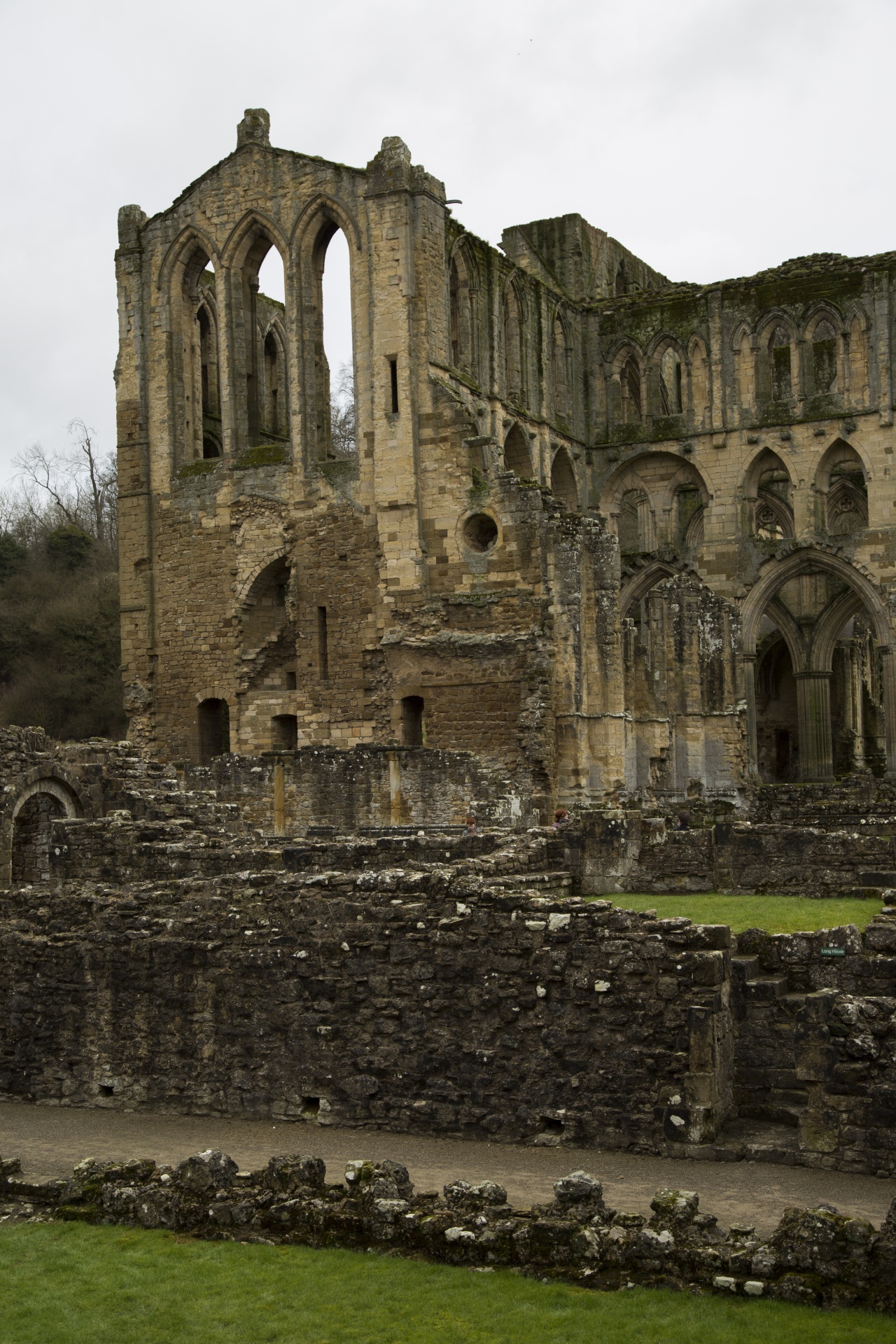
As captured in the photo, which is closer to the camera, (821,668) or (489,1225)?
(489,1225)

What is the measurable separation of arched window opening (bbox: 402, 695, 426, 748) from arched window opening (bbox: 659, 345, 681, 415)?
12759mm

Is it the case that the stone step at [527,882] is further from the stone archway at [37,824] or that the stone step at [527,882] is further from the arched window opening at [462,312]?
the arched window opening at [462,312]

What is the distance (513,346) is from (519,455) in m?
2.34

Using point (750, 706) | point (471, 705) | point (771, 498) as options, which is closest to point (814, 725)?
point (750, 706)

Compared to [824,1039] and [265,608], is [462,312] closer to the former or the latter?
[265,608]

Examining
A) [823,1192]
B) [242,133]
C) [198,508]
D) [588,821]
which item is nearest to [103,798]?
[588,821]

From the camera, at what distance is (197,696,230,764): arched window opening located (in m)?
31.3

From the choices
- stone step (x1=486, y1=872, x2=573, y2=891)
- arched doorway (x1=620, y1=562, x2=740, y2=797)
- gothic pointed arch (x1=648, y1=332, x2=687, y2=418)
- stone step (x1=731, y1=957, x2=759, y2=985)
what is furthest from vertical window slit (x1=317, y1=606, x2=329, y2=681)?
stone step (x1=731, y1=957, x2=759, y2=985)

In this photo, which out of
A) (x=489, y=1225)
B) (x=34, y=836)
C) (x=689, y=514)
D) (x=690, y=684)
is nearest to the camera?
(x=489, y=1225)

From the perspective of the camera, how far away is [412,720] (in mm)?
28688

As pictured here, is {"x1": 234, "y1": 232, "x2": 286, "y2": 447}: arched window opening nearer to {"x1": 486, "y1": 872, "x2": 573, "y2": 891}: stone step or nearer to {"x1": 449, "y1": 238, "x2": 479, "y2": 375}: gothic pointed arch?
{"x1": 449, "y1": 238, "x2": 479, "y2": 375}: gothic pointed arch

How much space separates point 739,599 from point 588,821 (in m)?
20.7

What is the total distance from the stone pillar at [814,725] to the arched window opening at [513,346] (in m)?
10.0

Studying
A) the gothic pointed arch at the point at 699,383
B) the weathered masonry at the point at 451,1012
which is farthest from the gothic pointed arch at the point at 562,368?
the weathered masonry at the point at 451,1012
